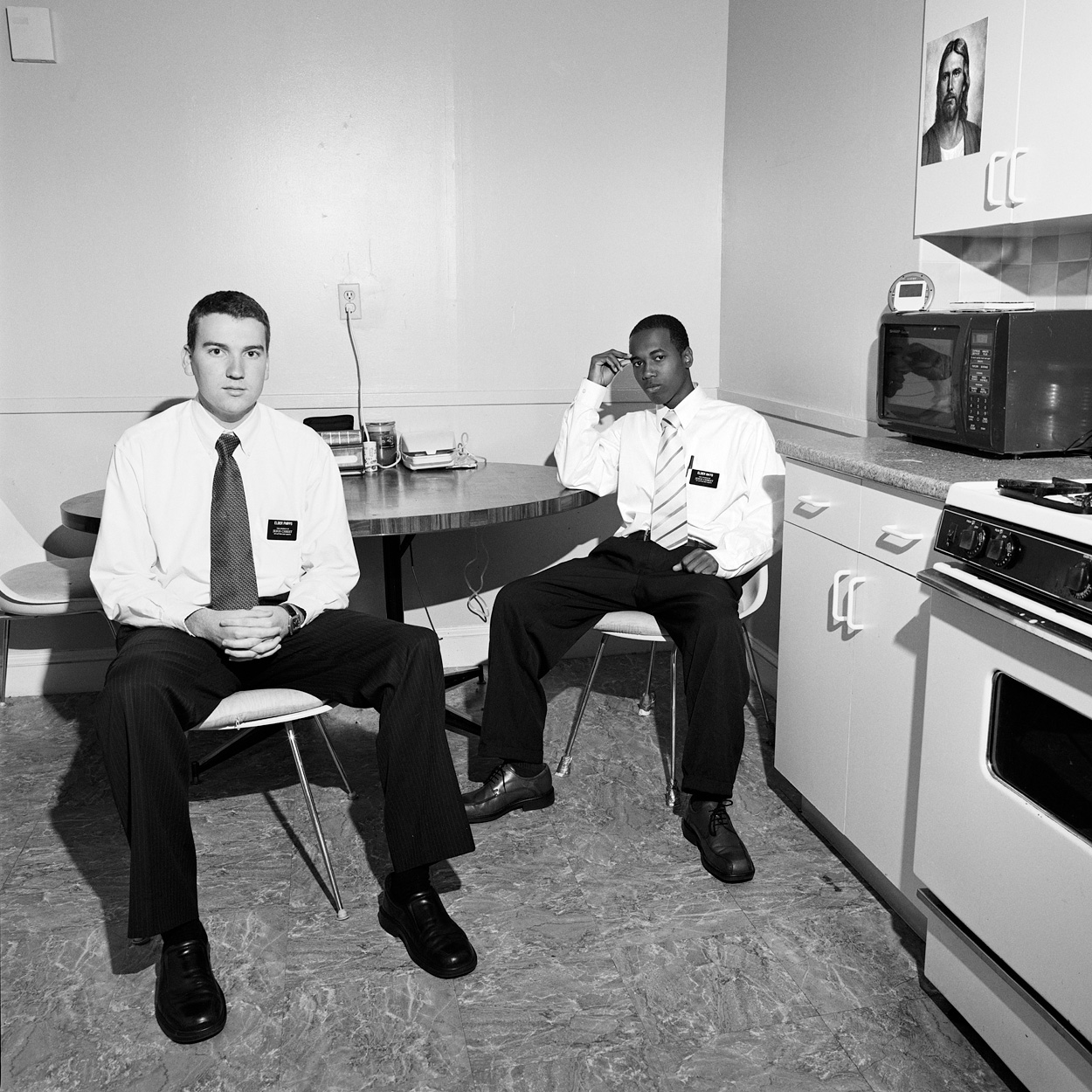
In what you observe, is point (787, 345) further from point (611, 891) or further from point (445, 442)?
point (611, 891)

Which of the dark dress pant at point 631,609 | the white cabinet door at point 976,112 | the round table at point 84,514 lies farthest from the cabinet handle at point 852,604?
the round table at point 84,514

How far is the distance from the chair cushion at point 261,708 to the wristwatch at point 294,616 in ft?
0.46

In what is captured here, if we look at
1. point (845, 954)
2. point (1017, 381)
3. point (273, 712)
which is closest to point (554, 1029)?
point (845, 954)

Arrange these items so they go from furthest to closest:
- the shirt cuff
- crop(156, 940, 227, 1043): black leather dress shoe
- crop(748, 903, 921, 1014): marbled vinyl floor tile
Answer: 1. the shirt cuff
2. crop(748, 903, 921, 1014): marbled vinyl floor tile
3. crop(156, 940, 227, 1043): black leather dress shoe

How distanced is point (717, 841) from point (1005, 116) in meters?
1.65

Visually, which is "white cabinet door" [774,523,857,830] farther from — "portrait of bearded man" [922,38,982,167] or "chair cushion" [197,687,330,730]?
"chair cushion" [197,687,330,730]

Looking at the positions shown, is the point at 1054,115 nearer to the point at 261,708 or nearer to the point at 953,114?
the point at 953,114

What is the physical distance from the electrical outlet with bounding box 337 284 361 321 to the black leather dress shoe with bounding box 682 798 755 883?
77.1 inches

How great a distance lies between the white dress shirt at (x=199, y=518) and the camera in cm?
226

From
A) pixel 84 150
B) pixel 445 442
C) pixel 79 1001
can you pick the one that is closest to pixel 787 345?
pixel 445 442

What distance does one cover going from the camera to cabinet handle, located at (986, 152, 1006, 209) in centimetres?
227

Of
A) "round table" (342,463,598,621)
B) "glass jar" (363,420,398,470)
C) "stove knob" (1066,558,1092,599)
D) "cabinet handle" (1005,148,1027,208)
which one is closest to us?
"stove knob" (1066,558,1092,599)

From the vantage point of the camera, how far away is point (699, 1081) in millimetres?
1783

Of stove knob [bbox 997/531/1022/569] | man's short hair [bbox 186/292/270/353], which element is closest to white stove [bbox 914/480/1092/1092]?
stove knob [bbox 997/531/1022/569]
